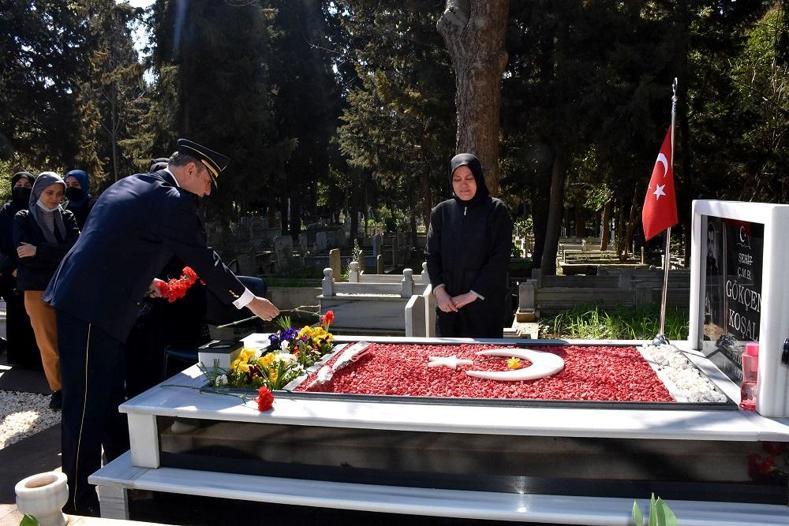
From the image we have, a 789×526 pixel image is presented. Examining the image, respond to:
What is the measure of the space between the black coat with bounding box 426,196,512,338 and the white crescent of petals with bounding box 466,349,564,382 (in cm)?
A: 80

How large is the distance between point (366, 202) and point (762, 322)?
97.2ft

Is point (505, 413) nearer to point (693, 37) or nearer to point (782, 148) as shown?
point (693, 37)

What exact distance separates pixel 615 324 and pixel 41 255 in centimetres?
576

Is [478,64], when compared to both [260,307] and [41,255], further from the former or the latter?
[260,307]

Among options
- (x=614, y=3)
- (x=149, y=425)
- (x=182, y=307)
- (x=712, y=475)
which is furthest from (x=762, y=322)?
(x=614, y=3)

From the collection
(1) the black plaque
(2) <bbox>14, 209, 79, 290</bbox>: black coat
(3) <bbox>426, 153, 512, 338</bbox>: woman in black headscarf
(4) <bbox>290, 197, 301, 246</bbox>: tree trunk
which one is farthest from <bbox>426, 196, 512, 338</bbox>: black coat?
(4) <bbox>290, 197, 301, 246</bbox>: tree trunk

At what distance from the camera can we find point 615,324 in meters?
7.11

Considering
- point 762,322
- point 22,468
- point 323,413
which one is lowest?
point 22,468

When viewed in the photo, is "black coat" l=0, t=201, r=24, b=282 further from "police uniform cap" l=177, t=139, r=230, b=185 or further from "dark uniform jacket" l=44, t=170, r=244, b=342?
"police uniform cap" l=177, t=139, r=230, b=185

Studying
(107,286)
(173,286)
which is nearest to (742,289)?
(107,286)

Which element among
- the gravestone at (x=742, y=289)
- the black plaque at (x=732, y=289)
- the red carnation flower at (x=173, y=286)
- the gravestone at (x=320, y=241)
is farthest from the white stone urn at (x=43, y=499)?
the gravestone at (x=320, y=241)

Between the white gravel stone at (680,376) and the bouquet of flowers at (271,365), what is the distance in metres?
1.78

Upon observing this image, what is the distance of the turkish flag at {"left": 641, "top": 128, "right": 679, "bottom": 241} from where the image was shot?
396 centimetres

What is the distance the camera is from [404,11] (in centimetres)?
1445
